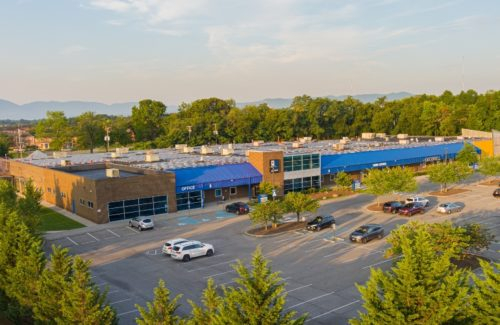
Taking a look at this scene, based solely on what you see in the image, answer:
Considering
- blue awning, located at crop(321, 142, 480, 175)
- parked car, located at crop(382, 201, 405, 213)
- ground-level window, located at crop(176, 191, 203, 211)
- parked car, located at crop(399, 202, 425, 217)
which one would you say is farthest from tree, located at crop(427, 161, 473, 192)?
ground-level window, located at crop(176, 191, 203, 211)

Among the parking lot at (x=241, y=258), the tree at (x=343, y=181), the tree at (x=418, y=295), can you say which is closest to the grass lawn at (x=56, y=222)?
the parking lot at (x=241, y=258)

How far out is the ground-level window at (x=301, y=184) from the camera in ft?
209

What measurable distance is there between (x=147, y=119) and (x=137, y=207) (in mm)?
94426

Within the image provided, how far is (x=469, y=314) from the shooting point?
16.2 meters

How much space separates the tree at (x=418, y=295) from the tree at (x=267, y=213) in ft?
82.6

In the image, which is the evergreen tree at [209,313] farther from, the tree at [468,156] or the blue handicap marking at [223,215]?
the tree at [468,156]

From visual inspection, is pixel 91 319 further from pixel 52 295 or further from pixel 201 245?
pixel 201 245

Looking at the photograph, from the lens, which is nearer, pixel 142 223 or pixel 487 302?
pixel 487 302

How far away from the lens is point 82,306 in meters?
18.8

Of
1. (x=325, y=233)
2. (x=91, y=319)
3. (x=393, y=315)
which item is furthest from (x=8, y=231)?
(x=325, y=233)

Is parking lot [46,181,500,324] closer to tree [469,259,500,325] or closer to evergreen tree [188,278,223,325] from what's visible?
tree [469,259,500,325]

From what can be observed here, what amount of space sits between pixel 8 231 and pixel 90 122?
103 metres

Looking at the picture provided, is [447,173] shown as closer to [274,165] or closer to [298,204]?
[274,165]

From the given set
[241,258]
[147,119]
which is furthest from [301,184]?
[147,119]
